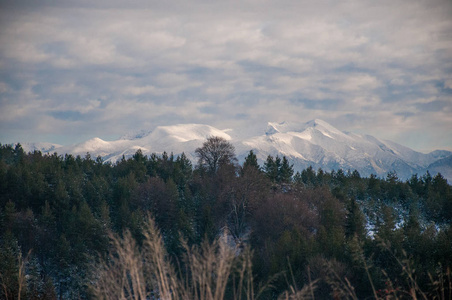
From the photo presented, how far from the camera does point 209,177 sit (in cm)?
7488

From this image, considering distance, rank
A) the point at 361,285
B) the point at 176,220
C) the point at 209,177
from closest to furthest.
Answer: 1. the point at 361,285
2. the point at 176,220
3. the point at 209,177

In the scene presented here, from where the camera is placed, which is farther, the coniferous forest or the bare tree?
the bare tree

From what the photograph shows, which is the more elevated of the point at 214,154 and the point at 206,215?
the point at 214,154

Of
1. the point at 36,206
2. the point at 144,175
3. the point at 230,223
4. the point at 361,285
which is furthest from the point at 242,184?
the point at 36,206

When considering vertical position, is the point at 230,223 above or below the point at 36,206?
below

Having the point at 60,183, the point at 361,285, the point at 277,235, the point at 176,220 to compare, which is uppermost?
the point at 60,183

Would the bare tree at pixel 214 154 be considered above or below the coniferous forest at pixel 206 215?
above

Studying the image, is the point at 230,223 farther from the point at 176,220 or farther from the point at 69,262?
the point at 69,262

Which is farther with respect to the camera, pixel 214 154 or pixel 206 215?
pixel 214 154

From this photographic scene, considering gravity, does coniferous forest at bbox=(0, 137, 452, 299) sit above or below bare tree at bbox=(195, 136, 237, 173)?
below

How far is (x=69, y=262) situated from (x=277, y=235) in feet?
97.7

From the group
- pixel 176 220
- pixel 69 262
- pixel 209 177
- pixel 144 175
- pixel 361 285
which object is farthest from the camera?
pixel 144 175

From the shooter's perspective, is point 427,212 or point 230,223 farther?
point 427,212

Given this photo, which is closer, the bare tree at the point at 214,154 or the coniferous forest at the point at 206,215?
the coniferous forest at the point at 206,215
